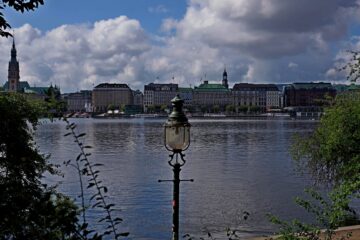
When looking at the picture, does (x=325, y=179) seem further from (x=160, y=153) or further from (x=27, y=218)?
(x=160, y=153)

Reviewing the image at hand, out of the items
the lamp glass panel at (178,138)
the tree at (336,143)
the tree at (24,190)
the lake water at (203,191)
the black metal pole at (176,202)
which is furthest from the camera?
the lake water at (203,191)

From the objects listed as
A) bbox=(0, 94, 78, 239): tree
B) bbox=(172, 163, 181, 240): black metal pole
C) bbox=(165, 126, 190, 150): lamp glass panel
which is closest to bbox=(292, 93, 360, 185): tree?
bbox=(0, 94, 78, 239): tree

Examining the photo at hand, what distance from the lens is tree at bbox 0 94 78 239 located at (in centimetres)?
493

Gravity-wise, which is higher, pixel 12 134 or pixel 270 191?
pixel 12 134

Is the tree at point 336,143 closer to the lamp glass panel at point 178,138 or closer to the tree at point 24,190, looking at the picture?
the tree at point 24,190

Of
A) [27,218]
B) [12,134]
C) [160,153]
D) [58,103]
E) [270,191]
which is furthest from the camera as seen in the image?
[160,153]

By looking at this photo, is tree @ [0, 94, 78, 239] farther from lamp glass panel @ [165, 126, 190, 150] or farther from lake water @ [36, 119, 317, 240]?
lake water @ [36, 119, 317, 240]

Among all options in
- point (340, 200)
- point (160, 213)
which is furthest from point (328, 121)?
point (340, 200)

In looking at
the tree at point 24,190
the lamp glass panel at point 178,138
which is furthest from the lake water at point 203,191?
the lamp glass panel at point 178,138

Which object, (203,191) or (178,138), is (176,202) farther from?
(203,191)

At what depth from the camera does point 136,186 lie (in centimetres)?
3428

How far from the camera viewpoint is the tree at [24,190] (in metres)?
4.93

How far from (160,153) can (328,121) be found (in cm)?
3826

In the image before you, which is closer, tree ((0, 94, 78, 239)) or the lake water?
tree ((0, 94, 78, 239))
